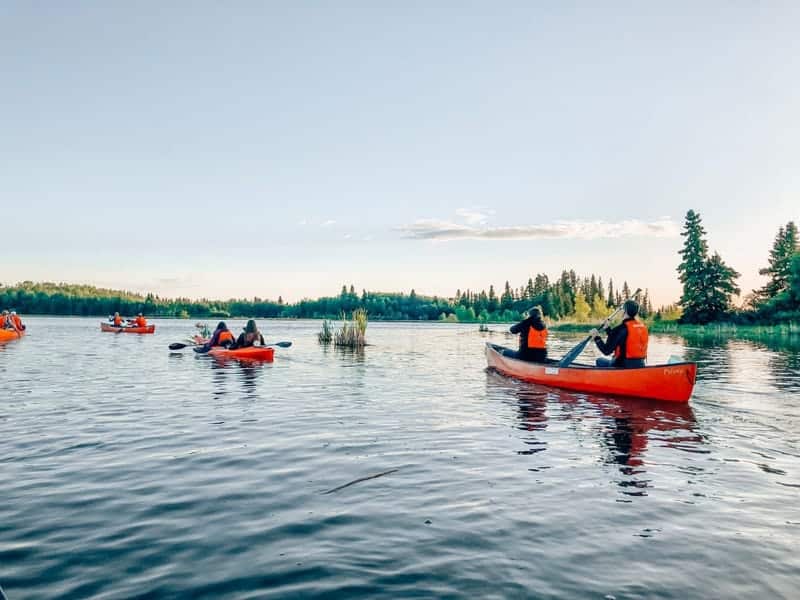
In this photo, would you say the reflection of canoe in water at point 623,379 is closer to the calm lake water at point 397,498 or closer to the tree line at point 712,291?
the calm lake water at point 397,498

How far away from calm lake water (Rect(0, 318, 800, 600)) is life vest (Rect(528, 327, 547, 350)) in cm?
416

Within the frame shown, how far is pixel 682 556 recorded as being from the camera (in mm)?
5320

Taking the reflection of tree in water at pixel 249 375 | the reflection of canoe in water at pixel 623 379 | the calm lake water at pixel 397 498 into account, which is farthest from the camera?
the reflection of tree in water at pixel 249 375

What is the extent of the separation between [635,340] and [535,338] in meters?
4.30

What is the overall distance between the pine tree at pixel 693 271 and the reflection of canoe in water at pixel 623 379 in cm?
5117

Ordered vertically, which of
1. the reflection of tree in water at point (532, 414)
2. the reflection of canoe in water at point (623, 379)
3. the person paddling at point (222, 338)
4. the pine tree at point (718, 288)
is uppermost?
the pine tree at point (718, 288)

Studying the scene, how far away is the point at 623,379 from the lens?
15.4 metres

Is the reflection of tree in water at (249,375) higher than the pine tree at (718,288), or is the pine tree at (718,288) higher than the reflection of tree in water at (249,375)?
the pine tree at (718,288)

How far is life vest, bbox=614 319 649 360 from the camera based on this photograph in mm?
15055

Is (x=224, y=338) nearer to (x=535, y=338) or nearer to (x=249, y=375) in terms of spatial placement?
(x=249, y=375)

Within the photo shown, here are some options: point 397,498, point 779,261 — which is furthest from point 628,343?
point 779,261

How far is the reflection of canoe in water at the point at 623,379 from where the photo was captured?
1425 cm

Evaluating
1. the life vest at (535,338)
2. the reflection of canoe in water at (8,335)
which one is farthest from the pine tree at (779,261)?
the reflection of canoe in water at (8,335)

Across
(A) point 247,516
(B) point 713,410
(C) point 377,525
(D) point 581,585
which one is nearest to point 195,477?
(A) point 247,516
